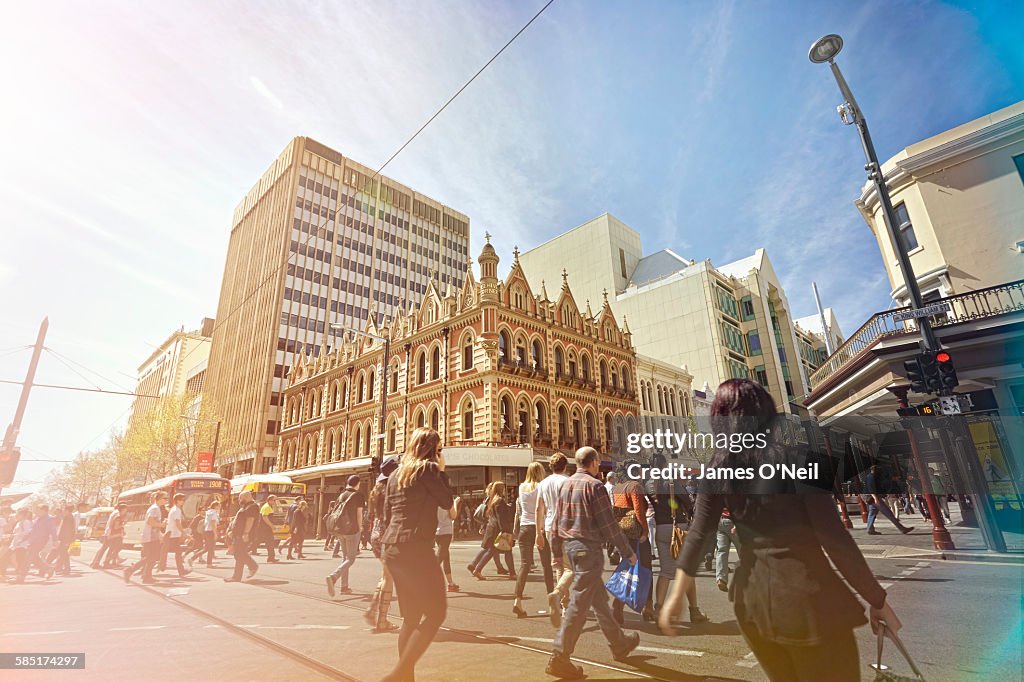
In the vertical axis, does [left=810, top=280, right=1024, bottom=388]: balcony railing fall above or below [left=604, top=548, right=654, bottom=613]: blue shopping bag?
above

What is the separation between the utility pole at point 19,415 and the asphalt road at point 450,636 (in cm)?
675

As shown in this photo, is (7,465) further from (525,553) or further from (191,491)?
(525,553)

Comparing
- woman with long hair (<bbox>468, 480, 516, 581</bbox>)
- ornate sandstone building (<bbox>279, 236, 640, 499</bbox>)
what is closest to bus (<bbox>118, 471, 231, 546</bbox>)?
ornate sandstone building (<bbox>279, 236, 640, 499</bbox>)

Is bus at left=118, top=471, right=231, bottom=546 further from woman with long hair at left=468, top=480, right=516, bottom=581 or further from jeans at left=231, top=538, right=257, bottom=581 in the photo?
woman with long hair at left=468, top=480, right=516, bottom=581

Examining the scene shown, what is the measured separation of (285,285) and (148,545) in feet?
164

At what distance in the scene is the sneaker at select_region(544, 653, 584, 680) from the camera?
4.09 meters

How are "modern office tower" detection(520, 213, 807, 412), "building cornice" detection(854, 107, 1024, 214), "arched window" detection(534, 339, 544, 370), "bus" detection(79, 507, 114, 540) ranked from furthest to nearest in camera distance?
1. "modern office tower" detection(520, 213, 807, 412)
2. "bus" detection(79, 507, 114, 540)
3. "arched window" detection(534, 339, 544, 370)
4. "building cornice" detection(854, 107, 1024, 214)

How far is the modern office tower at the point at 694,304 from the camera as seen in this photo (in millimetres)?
43844

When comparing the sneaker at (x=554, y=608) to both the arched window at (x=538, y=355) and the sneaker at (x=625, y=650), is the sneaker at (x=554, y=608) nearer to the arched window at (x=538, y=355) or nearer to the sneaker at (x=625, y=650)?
the sneaker at (x=625, y=650)

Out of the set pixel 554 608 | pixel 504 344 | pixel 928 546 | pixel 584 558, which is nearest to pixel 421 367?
pixel 504 344

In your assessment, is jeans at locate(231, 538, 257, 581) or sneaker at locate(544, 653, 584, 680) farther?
jeans at locate(231, 538, 257, 581)

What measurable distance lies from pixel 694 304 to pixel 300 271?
146ft

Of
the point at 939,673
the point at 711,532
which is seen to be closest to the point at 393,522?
the point at 711,532

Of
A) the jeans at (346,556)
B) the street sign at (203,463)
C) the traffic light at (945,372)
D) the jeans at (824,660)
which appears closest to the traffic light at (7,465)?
the jeans at (346,556)
